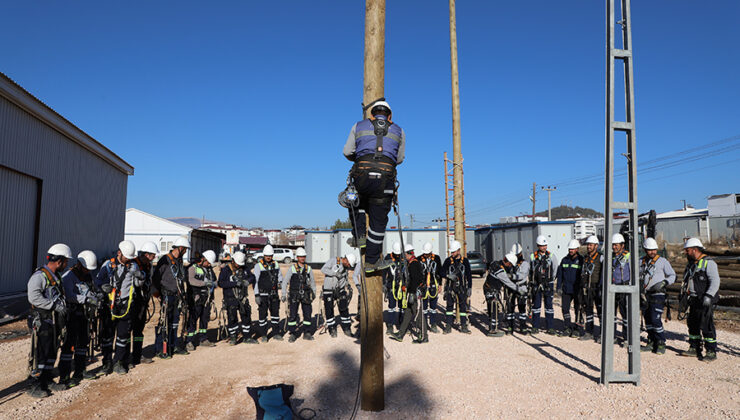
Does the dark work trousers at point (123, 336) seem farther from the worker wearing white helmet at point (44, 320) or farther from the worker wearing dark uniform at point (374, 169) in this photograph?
the worker wearing dark uniform at point (374, 169)

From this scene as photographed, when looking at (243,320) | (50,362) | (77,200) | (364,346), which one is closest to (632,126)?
(364,346)

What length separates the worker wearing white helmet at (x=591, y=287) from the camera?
9375mm

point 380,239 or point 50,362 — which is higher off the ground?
point 380,239

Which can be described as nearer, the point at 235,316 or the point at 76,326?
the point at 76,326

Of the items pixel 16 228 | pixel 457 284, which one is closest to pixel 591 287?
pixel 457 284

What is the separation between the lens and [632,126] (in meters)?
6.15

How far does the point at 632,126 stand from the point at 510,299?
→ 530cm

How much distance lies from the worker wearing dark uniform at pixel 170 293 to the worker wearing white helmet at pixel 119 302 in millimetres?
878

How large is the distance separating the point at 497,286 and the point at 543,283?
3.49 feet

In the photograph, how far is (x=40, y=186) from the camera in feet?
47.1

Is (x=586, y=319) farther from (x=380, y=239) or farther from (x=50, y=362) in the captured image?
(x=50, y=362)

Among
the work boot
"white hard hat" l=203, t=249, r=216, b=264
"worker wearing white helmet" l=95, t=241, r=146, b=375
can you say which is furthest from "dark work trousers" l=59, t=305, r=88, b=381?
"white hard hat" l=203, t=249, r=216, b=264

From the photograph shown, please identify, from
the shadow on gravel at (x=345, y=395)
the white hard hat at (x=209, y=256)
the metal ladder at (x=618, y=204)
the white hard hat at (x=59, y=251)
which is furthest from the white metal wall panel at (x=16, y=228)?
the metal ladder at (x=618, y=204)

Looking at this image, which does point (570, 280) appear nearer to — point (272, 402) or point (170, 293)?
point (272, 402)
